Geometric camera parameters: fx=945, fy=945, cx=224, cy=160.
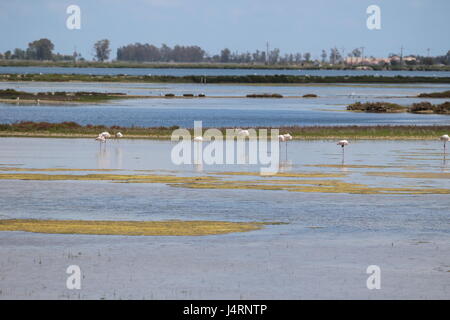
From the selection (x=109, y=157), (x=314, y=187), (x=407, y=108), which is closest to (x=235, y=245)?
(x=314, y=187)

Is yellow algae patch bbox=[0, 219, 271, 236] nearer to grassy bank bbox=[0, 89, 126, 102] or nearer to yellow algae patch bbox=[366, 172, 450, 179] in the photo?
yellow algae patch bbox=[366, 172, 450, 179]

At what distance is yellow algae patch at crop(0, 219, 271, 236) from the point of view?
29.6 meters

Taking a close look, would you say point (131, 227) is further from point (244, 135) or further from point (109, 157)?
point (244, 135)

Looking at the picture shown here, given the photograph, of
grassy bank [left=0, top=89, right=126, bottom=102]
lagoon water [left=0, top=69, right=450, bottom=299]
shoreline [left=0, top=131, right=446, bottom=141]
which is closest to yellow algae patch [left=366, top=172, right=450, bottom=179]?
lagoon water [left=0, top=69, right=450, bottom=299]

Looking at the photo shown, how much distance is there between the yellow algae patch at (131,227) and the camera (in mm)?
29609

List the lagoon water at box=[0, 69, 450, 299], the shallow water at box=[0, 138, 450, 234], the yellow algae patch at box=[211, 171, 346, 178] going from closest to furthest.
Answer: the lagoon water at box=[0, 69, 450, 299] → the shallow water at box=[0, 138, 450, 234] → the yellow algae patch at box=[211, 171, 346, 178]

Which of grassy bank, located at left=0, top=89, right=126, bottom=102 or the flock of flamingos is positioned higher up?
the flock of flamingos

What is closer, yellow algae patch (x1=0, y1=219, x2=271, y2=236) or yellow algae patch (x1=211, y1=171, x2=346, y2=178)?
yellow algae patch (x1=0, y1=219, x2=271, y2=236)

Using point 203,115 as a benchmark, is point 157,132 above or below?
above

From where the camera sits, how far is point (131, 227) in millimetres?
30531

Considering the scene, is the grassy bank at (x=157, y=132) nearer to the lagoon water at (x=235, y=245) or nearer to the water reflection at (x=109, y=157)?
the water reflection at (x=109, y=157)

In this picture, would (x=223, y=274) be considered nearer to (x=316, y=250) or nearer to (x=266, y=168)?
(x=316, y=250)

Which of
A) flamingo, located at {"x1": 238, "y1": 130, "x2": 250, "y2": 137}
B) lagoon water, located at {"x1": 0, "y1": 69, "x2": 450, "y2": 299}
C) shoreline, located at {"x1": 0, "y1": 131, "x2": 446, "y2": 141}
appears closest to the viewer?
lagoon water, located at {"x1": 0, "y1": 69, "x2": 450, "y2": 299}
